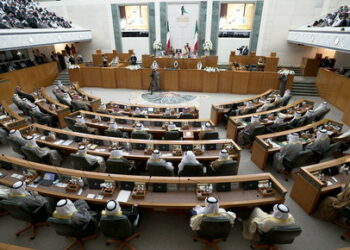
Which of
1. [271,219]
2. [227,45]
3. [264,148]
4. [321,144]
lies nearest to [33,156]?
[271,219]

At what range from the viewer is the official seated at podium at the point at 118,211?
3.59 m

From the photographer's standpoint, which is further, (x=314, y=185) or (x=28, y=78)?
(x=28, y=78)

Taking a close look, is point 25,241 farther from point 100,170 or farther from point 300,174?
point 300,174

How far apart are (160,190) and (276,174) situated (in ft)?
12.7

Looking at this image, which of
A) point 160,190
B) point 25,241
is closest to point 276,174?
point 160,190

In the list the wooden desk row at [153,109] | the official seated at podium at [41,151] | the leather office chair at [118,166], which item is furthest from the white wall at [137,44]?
the leather office chair at [118,166]

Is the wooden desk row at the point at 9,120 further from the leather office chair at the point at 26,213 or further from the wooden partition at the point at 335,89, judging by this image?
the wooden partition at the point at 335,89

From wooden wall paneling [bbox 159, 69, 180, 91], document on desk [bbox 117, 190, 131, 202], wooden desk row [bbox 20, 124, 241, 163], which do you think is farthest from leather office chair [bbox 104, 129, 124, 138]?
wooden wall paneling [bbox 159, 69, 180, 91]

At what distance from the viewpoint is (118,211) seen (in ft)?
12.0

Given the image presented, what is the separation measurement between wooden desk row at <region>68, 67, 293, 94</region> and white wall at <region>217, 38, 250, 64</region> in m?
6.02

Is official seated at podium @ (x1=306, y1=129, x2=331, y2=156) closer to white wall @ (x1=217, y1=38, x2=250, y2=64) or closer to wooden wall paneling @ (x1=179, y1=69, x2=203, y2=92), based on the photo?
wooden wall paneling @ (x1=179, y1=69, x2=203, y2=92)

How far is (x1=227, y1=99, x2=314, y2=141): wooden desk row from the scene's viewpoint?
777cm

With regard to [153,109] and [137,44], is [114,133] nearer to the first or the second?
[153,109]

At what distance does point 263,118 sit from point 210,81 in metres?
6.52
